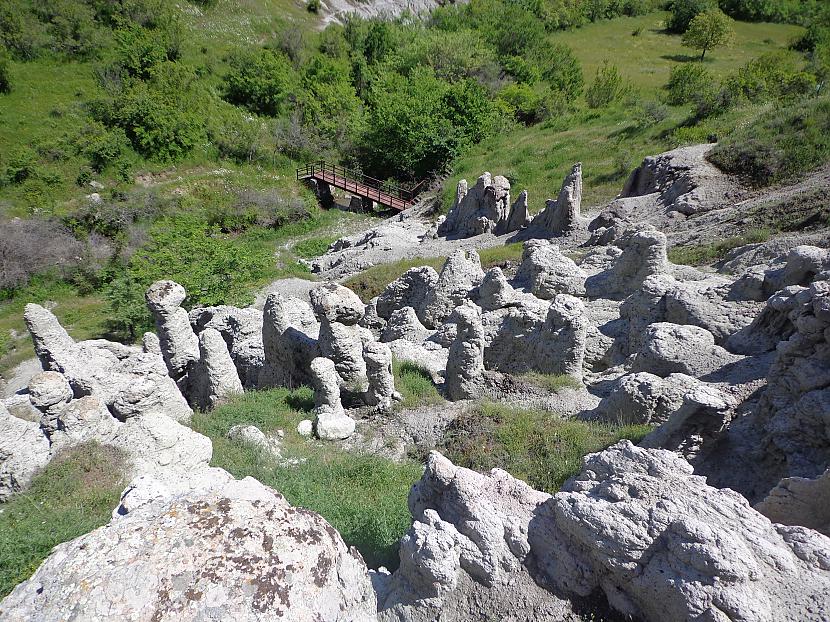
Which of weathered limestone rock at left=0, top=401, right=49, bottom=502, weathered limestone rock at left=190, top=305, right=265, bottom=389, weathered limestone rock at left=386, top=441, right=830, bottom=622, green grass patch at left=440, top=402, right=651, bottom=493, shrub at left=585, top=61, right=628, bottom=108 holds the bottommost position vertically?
weathered limestone rock at left=190, top=305, right=265, bottom=389

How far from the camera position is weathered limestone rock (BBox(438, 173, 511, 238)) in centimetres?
2397

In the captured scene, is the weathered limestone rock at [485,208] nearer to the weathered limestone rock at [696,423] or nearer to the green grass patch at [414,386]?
the green grass patch at [414,386]

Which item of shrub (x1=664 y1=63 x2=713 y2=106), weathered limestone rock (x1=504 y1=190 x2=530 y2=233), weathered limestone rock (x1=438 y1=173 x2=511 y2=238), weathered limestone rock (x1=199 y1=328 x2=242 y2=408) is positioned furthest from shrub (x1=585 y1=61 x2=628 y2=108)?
weathered limestone rock (x1=199 y1=328 x2=242 y2=408)

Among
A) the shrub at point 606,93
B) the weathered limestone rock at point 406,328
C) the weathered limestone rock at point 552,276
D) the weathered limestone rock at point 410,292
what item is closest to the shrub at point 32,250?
the weathered limestone rock at point 410,292

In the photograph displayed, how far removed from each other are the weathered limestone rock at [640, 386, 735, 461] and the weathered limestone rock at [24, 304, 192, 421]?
8.17 metres

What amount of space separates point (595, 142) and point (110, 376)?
3058 cm

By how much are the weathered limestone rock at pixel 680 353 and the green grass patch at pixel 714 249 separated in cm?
619

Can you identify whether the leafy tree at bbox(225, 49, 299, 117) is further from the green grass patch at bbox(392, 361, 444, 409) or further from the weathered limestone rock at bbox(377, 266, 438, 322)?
the green grass patch at bbox(392, 361, 444, 409)

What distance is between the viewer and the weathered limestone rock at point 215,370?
9.94 metres

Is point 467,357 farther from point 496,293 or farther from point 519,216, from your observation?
point 519,216

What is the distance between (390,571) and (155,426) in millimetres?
4304

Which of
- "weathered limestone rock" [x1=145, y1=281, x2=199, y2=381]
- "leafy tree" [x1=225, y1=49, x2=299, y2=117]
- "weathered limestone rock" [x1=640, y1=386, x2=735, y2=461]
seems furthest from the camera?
"leafy tree" [x1=225, y1=49, x2=299, y2=117]

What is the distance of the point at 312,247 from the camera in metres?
29.6

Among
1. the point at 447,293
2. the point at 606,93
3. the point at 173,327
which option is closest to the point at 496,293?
the point at 447,293
